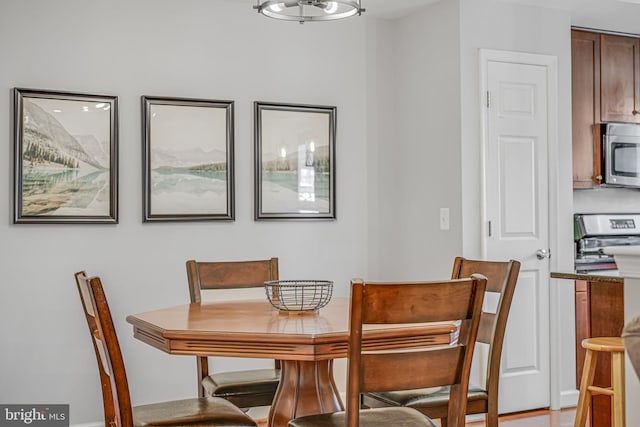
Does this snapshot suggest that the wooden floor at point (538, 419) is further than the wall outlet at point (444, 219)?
No

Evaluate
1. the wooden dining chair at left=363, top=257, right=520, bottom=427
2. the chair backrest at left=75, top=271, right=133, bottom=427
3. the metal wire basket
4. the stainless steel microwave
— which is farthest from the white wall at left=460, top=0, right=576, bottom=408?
the chair backrest at left=75, top=271, right=133, bottom=427

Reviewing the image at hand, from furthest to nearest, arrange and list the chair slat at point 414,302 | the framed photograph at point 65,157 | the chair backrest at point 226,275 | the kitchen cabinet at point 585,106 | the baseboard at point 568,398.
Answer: the kitchen cabinet at point 585,106 < the baseboard at point 568,398 < the framed photograph at point 65,157 < the chair backrest at point 226,275 < the chair slat at point 414,302

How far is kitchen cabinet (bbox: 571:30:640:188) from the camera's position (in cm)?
495

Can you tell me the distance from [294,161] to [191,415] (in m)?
2.21

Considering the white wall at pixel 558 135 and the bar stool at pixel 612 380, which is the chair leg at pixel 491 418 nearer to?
the bar stool at pixel 612 380

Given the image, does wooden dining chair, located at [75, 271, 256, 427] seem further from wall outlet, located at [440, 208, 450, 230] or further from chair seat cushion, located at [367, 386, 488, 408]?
wall outlet, located at [440, 208, 450, 230]

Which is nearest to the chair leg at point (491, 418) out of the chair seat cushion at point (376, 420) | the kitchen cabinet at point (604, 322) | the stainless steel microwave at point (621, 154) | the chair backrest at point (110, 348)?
the chair seat cushion at point (376, 420)

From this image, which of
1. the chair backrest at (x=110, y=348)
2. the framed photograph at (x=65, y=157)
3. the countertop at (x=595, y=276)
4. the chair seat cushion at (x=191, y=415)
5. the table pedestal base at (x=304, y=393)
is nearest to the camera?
the chair backrest at (x=110, y=348)

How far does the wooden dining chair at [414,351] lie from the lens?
198 centimetres

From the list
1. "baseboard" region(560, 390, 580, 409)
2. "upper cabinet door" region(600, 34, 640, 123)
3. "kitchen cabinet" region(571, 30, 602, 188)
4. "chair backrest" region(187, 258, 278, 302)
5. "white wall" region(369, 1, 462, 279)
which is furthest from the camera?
"upper cabinet door" region(600, 34, 640, 123)

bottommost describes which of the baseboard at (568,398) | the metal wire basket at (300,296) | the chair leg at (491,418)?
the baseboard at (568,398)

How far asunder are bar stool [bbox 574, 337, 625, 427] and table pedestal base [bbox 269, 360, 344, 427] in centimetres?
103

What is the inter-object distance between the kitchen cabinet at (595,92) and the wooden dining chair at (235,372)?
2576 millimetres

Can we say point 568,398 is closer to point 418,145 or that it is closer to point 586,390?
point 586,390
